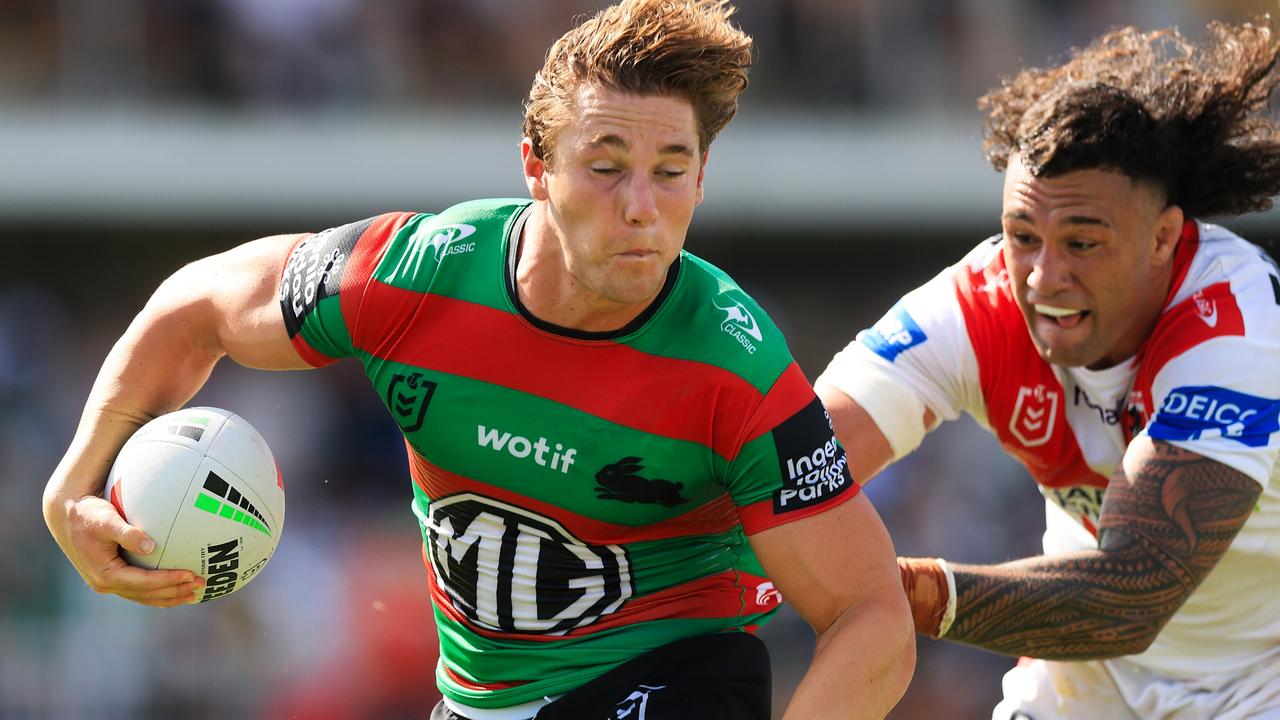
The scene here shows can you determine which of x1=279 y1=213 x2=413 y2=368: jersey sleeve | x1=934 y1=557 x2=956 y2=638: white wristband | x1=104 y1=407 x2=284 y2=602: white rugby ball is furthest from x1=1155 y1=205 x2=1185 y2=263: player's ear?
x1=104 y1=407 x2=284 y2=602: white rugby ball

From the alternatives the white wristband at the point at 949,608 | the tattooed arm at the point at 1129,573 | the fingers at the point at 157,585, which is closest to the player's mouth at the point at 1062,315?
the tattooed arm at the point at 1129,573

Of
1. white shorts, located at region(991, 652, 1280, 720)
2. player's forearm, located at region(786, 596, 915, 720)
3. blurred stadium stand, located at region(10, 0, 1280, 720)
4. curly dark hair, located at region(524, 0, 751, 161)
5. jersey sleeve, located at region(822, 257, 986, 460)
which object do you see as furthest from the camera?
blurred stadium stand, located at region(10, 0, 1280, 720)

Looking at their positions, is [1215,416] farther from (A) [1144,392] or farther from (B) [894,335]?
(B) [894,335]

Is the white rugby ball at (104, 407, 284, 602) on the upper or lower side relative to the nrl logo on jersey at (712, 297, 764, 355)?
lower

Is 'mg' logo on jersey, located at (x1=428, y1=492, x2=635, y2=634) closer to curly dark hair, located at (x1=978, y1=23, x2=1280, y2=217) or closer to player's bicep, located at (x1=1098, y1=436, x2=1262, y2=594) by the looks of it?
player's bicep, located at (x1=1098, y1=436, x2=1262, y2=594)

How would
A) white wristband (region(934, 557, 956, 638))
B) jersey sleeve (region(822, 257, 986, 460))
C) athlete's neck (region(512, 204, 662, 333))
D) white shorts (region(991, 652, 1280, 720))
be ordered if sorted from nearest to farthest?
athlete's neck (region(512, 204, 662, 333)) < white wristband (region(934, 557, 956, 638)) < white shorts (region(991, 652, 1280, 720)) < jersey sleeve (region(822, 257, 986, 460))

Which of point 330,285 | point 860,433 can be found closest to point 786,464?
point 860,433

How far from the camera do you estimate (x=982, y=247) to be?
5.07 metres

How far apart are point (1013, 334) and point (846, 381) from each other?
51 cm

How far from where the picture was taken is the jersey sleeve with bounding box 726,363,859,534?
3.80 metres

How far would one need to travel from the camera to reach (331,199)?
13680 millimetres

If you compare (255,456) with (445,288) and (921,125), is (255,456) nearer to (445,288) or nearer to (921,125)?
(445,288)

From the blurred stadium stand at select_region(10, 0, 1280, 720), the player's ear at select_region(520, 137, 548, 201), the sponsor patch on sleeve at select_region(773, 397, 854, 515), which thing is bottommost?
the blurred stadium stand at select_region(10, 0, 1280, 720)

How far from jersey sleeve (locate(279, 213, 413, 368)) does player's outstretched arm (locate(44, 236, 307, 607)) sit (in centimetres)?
6
